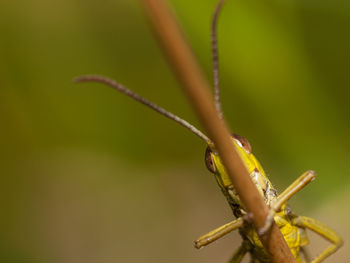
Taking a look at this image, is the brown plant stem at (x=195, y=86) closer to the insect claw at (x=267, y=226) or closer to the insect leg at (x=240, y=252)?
the insect claw at (x=267, y=226)

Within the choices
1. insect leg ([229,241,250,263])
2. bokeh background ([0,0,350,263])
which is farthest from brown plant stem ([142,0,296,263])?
bokeh background ([0,0,350,263])

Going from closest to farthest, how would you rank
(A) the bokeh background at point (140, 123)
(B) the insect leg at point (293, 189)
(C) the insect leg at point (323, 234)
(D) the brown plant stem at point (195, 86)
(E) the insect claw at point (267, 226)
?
(D) the brown plant stem at point (195, 86), (E) the insect claw at point (267, 226), (B) the insect leg at point (293, 189), (C) the insect leg at point (323, 234), (A) the bokeh background at point (140, 123)

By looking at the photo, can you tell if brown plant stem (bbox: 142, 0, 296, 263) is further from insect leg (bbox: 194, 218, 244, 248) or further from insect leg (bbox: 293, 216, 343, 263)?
insect leg (bbox: 293, 216, 343, 263)

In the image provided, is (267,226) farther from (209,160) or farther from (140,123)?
(140,123)

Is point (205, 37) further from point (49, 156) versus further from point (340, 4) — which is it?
point (49, 156)

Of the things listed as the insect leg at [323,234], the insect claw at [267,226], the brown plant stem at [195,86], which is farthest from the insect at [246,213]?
the brown plant stem at [195,86]

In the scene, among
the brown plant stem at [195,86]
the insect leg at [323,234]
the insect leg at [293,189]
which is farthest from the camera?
the insect leg at [323,234]
